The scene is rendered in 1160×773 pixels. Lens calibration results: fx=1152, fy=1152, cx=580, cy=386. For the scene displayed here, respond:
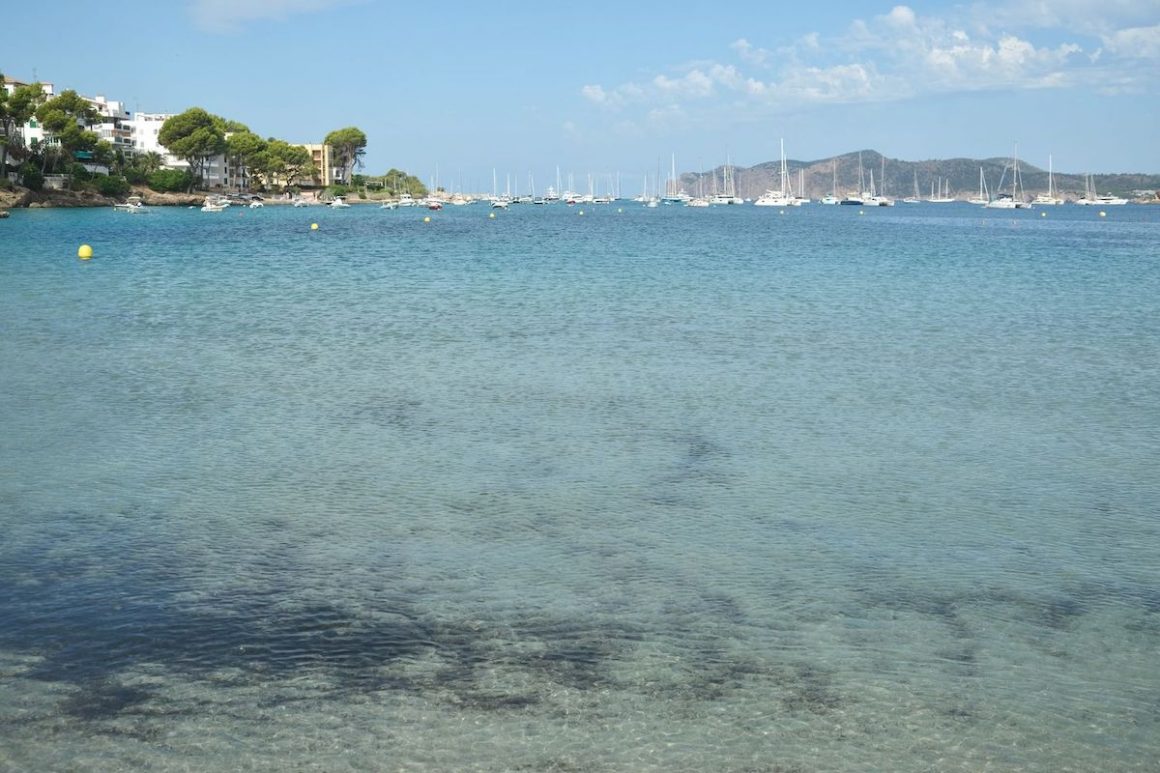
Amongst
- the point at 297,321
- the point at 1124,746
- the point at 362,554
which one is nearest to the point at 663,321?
the point at 297,321

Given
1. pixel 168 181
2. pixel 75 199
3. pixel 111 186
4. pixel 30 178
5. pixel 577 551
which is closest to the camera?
pixel 577 551

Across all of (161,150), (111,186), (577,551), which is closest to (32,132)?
(111,186)

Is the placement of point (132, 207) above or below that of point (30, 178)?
below

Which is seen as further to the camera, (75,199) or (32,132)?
(32,132)

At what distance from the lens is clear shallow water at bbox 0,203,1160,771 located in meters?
6.79

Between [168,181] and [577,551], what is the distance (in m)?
142

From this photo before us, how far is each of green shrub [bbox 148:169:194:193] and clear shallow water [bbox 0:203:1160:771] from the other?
125 m

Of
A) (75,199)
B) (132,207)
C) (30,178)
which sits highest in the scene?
(30,178)

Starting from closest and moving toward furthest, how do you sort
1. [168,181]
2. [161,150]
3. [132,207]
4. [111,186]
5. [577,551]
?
[577,551] → [132,207] → [111,186] → [168,181] → [161,150]

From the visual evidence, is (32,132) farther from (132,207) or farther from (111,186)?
(132,207)

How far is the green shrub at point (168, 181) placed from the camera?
14000 centimetres

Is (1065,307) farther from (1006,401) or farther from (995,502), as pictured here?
(995,502)

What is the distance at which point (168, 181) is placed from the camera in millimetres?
140500

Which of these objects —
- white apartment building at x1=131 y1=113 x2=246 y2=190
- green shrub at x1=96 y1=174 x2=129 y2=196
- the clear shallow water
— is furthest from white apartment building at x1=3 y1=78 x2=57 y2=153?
the clear shallow water
